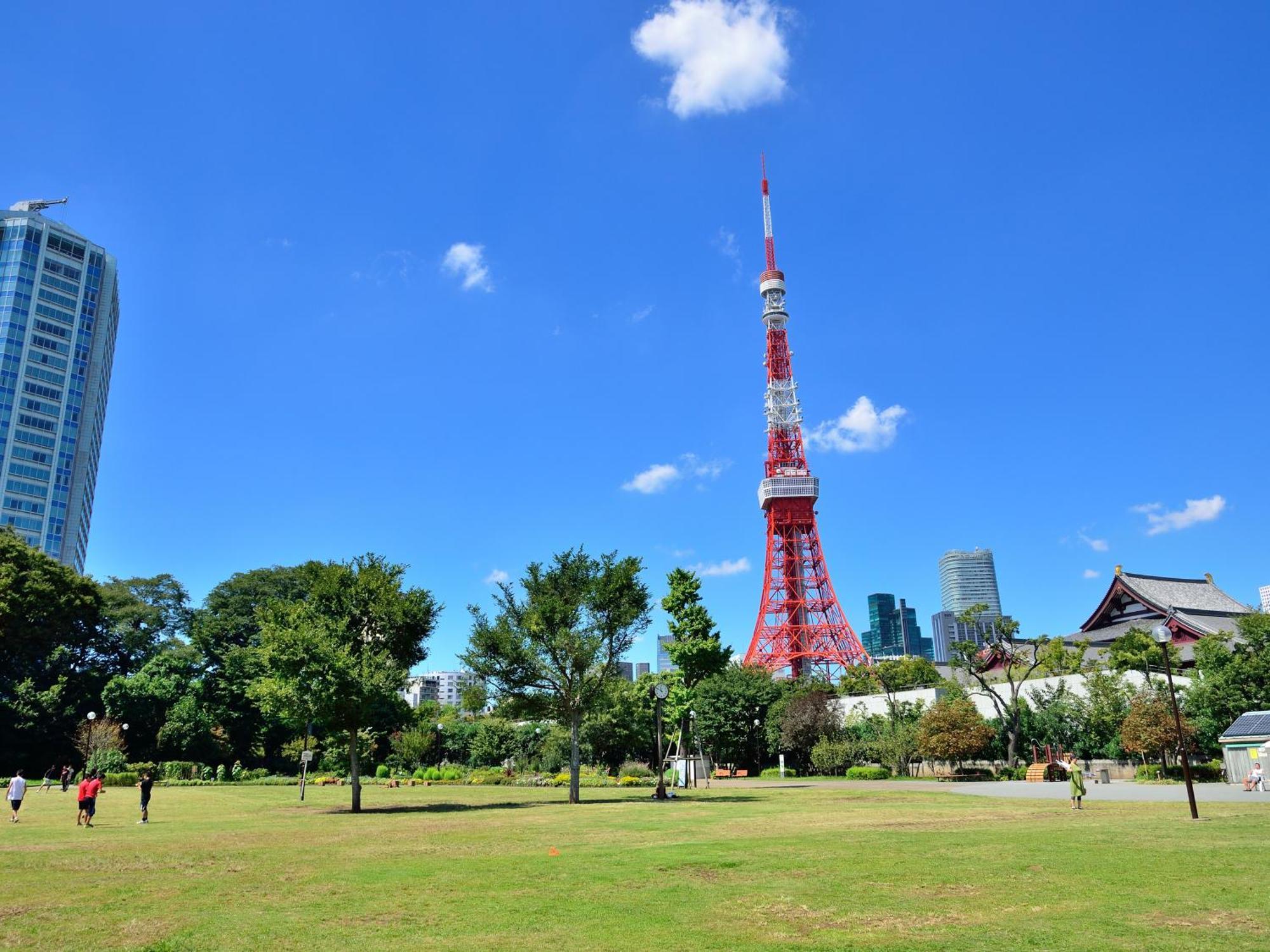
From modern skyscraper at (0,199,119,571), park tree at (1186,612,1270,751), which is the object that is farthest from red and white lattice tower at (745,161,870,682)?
modern skyscraper at (0,199,119,571)

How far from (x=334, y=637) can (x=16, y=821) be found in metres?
9.96

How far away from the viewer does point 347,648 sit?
29.1m

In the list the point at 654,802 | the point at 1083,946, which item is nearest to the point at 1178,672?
the point at 654,802

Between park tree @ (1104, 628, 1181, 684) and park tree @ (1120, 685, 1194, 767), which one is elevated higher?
park tree @ (1104, 628, 1181, 684)

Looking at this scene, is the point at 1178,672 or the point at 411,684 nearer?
the point at 411,684

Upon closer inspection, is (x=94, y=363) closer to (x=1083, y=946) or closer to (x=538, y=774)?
(x=538, y=774)

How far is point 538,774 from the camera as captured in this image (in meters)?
56.2

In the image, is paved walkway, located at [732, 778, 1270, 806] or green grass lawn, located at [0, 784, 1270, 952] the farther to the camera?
paved walkway, located at [732, 778, 1270, 806]

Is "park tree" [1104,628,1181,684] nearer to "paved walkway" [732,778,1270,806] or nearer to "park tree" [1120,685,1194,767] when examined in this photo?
"park tree" [1120,685,1194,767]

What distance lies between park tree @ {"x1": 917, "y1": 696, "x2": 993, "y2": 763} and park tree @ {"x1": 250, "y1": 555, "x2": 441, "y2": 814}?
84.7 feet

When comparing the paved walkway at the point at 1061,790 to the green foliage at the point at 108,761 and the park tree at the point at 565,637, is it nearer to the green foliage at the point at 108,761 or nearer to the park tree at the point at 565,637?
the park tree at the point at 565,637

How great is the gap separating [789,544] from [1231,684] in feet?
183

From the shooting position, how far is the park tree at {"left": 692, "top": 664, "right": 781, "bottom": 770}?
56.8 meters

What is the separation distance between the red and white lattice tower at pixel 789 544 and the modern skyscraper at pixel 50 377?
103 meters
